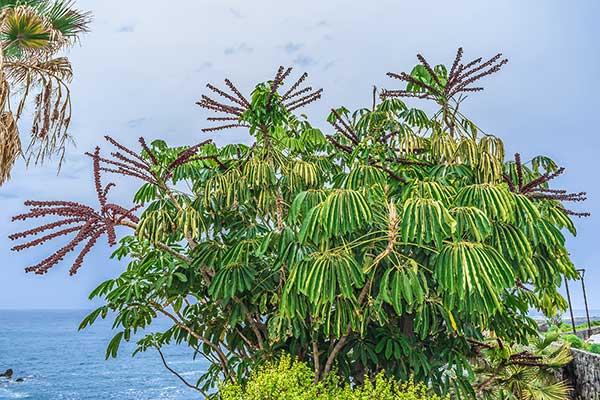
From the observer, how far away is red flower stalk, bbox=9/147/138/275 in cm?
351

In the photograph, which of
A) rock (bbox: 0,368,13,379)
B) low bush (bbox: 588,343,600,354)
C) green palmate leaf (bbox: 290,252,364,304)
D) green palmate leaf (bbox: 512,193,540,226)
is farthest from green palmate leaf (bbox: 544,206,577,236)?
rock (bbox: 0,368,13,379)

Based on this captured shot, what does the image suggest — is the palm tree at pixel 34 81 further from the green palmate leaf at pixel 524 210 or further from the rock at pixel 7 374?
the rock at pixel 7 374

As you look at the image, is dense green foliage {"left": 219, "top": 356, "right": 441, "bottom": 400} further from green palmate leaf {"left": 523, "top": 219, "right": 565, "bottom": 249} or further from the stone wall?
the stone wall

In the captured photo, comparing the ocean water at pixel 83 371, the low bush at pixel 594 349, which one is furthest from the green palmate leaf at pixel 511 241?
the ocean water at pixel 83 371

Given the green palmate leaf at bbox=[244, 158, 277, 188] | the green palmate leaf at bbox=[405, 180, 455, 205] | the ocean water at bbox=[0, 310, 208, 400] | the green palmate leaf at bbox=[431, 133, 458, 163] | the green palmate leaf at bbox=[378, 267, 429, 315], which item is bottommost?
the ocean water at bbox=[0, 310, 208, 400]

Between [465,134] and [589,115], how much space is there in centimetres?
1342

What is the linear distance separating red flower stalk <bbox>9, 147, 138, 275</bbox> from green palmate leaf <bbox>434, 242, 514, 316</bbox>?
2049 mm

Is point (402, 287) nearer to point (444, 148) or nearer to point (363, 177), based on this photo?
point (363, 177)

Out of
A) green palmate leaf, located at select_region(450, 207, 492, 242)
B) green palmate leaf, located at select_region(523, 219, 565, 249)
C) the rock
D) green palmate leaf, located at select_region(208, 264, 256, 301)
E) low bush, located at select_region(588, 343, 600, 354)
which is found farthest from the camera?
the rock

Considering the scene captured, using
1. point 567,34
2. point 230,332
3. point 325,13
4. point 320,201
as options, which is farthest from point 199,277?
point 567,34

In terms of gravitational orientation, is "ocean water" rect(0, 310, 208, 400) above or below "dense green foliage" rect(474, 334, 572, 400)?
below

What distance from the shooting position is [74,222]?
12.4 ft

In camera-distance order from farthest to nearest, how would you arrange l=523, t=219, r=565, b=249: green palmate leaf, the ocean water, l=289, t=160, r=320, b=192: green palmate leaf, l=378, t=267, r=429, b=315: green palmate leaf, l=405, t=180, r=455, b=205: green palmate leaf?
the ocean water < l=289, t=160, r=320, b=192: green palmate leaf < l=523, t=219, r=565, b=249: green palmate leaf < l=405, t=180, r=455, b=205: green palmate leaf < l=378, t=267, r=429, b=315: green palmate leaf

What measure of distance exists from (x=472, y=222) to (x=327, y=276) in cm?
97
